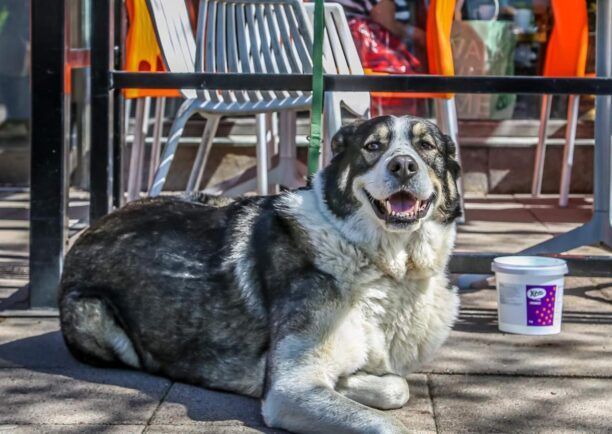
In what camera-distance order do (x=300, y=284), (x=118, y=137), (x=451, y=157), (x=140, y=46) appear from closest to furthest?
(x=300, y=284), (x=451, y=157), (x=118, y=137), (x=140, y=46)

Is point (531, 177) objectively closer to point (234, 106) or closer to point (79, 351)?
point (234, 106)

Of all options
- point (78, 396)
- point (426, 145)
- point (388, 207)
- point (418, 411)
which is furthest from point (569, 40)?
point (78, 396)

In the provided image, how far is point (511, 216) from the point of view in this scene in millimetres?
7879

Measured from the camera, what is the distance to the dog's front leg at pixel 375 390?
151 inches

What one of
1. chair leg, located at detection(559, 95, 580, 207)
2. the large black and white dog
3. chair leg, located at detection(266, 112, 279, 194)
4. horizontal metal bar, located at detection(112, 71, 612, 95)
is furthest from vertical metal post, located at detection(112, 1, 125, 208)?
chair leg, located at detection(559, 95, 580, 207)

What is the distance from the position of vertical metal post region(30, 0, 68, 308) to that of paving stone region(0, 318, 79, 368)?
223 millimetres

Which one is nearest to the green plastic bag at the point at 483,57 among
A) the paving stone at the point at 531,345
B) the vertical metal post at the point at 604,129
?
the vertical metal post at the point at 604,129

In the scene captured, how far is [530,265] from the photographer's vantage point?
4852 mm

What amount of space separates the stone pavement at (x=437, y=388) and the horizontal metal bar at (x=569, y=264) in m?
0.20

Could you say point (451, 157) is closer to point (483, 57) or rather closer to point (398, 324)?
point (398, 324)

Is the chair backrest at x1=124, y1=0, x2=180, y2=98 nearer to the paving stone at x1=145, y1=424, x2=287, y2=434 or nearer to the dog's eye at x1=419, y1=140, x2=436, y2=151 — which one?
the dog's eye at x1=419, y1=140, x2=436, y2=151

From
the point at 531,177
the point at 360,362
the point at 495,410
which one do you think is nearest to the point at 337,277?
the point at 360,362

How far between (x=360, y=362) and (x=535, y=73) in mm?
5724

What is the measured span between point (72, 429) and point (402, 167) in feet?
4.53
